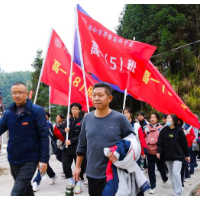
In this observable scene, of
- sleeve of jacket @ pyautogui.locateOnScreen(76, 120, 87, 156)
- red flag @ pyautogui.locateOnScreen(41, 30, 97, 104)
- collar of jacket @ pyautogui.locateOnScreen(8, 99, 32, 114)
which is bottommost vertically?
sleeve of jacket @ pyautogui.locateOnScreen(76, 120, 87, 156)

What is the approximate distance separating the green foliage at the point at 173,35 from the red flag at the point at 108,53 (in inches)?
433

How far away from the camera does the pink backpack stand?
226 inches

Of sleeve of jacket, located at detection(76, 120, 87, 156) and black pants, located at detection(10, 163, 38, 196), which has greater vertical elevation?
sleeve of jacket, located at detection(76, 120, 87, 156)

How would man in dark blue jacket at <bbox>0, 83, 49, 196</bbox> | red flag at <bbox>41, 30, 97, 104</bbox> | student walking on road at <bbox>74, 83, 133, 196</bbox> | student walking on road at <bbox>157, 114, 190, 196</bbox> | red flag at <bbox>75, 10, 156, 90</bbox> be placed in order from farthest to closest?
red flag at <bbox>41, 30, 97, 104</bbox> < red flag at <bbox>75, 10, 156, 90</bbox> < student walking on road at <bbox>157, 114, 190, 196</bbox> < man in dark blue jacket at <bbox>0, 83, 49, 196</bbox> < student walking on road at <bbox>74, 83, 133, 196</bbox>

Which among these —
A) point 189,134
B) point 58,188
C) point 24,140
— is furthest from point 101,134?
point 189,134

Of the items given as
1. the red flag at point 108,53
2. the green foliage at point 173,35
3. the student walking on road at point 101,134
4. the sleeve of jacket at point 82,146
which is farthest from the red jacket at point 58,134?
the green foliage at point 173,35

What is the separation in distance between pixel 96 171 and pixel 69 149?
270cm

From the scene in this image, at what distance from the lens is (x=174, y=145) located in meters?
5.12

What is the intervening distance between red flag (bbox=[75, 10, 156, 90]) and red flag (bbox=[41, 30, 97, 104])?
1312mm

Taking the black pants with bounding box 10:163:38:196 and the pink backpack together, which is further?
the pink backpack

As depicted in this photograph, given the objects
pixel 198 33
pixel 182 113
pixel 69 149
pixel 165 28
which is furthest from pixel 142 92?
pixel 198 33

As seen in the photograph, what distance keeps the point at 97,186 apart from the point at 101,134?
583 mm

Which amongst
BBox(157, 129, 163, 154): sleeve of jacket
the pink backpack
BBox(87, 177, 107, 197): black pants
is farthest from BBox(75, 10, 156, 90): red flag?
BBox(87, 177, 107, 197): black pants

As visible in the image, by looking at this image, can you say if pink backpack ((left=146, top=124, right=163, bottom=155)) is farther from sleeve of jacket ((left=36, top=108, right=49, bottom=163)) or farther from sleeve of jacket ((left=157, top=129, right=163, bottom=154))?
sleeve of jacket ((left=36, top=108, right=49, bottom=163))
